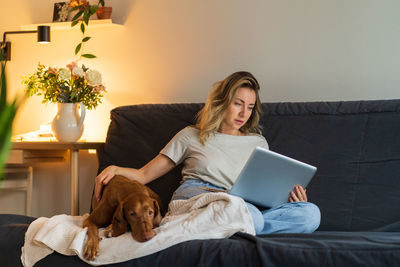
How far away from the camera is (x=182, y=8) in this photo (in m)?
2.84

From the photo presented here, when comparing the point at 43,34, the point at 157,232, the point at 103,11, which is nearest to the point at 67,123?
the point at 43,34

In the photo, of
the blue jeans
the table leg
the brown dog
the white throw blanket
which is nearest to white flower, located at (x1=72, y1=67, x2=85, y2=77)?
the table leg

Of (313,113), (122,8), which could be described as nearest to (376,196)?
(313,113)

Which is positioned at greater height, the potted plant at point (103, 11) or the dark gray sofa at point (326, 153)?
the potted plant at point (103, 11)

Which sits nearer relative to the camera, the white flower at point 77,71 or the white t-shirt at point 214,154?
the white t-shirt at point 214,154

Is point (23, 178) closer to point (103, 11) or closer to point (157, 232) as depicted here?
point (103, 11)

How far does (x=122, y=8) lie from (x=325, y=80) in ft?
4.55

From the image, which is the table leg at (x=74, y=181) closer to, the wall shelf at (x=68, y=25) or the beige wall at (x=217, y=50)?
the beige wall at (x=217, y=50)

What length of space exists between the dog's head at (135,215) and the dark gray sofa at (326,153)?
0.43ft

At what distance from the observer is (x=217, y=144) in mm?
2143

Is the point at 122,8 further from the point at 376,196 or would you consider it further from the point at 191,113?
the point at 376,196

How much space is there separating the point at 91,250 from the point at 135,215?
0.18 metres

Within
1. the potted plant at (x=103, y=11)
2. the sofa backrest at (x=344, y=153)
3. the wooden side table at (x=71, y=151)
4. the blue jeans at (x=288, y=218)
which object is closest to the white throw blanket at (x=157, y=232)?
the blue jeans at (x=288, y=218)

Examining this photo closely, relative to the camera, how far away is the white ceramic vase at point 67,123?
2744 millimetres
